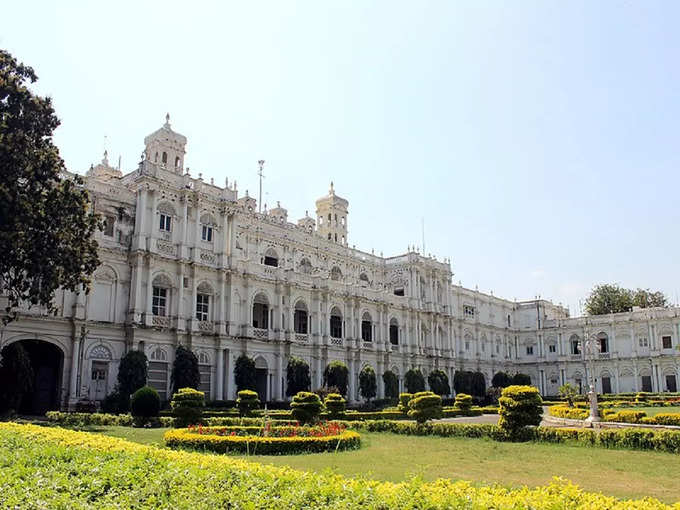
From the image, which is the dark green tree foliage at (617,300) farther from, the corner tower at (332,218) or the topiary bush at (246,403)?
the topiary bush at (246,403)

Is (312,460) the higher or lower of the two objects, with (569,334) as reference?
lower

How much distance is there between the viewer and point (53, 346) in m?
32.6

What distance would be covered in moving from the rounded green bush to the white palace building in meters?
7.57

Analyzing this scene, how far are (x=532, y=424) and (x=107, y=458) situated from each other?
16.6 meters

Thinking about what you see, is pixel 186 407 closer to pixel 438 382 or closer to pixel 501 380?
pixel 438 382

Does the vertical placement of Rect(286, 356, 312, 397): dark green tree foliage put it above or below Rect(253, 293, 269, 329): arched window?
below

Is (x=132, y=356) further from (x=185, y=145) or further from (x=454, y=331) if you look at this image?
(x=454, y=331)

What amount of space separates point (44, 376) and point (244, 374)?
36.7 ft

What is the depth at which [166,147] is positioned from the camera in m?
41.5

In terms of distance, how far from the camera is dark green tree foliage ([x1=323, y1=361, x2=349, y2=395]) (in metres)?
43.2

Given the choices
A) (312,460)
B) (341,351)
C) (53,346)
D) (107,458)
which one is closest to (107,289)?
(53,346)

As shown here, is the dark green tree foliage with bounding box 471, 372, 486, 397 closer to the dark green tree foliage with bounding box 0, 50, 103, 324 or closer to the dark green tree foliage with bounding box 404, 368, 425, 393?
the dark green tree foliage with bounding box 404, 368, 425, 393

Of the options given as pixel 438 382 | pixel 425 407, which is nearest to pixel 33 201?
pixel 425 407

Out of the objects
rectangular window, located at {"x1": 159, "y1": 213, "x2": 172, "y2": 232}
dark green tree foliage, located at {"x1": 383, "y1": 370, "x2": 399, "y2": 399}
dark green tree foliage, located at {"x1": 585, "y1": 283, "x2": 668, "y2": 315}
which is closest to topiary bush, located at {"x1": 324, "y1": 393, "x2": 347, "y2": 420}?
rectangular window, located at {"x1": 159, "y1": 213, "x2": 172, "y2": 232}
